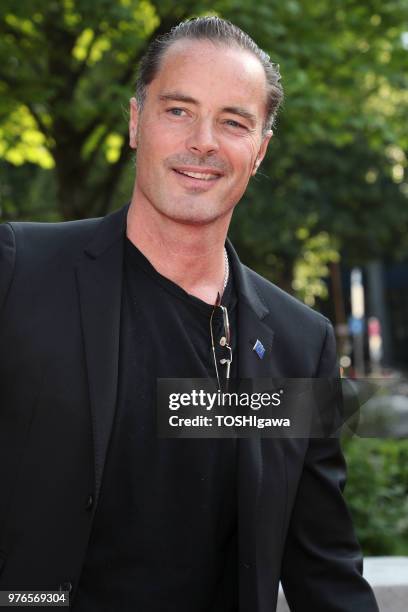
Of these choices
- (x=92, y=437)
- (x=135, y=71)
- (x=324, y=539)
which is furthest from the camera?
(x=135, y=71)

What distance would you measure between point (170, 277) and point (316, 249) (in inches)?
1119

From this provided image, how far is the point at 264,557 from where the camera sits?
104 inches

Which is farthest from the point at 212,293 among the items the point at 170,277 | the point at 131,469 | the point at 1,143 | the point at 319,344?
the point at 1,143

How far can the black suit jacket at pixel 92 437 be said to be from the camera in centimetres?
233

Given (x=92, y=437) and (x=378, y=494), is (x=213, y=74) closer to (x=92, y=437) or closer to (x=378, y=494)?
(x=92, y=437)

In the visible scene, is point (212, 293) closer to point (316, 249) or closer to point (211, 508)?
point (211, 508)

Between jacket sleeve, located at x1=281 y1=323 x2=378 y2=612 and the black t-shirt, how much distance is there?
0.86 ft

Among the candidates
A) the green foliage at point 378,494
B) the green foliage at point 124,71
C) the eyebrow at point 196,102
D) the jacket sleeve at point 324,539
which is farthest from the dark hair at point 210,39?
the green foliage at point 124,71

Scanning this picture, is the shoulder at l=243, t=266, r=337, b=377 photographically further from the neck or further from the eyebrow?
the eyebrow

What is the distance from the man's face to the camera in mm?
2639

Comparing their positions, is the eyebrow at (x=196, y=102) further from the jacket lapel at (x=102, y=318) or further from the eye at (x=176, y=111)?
the jacket lapel at (x=102, y=318)

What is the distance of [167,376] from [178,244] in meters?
0.41

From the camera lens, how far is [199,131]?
8.64ft

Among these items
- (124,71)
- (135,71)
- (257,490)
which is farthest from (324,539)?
(124,71)
